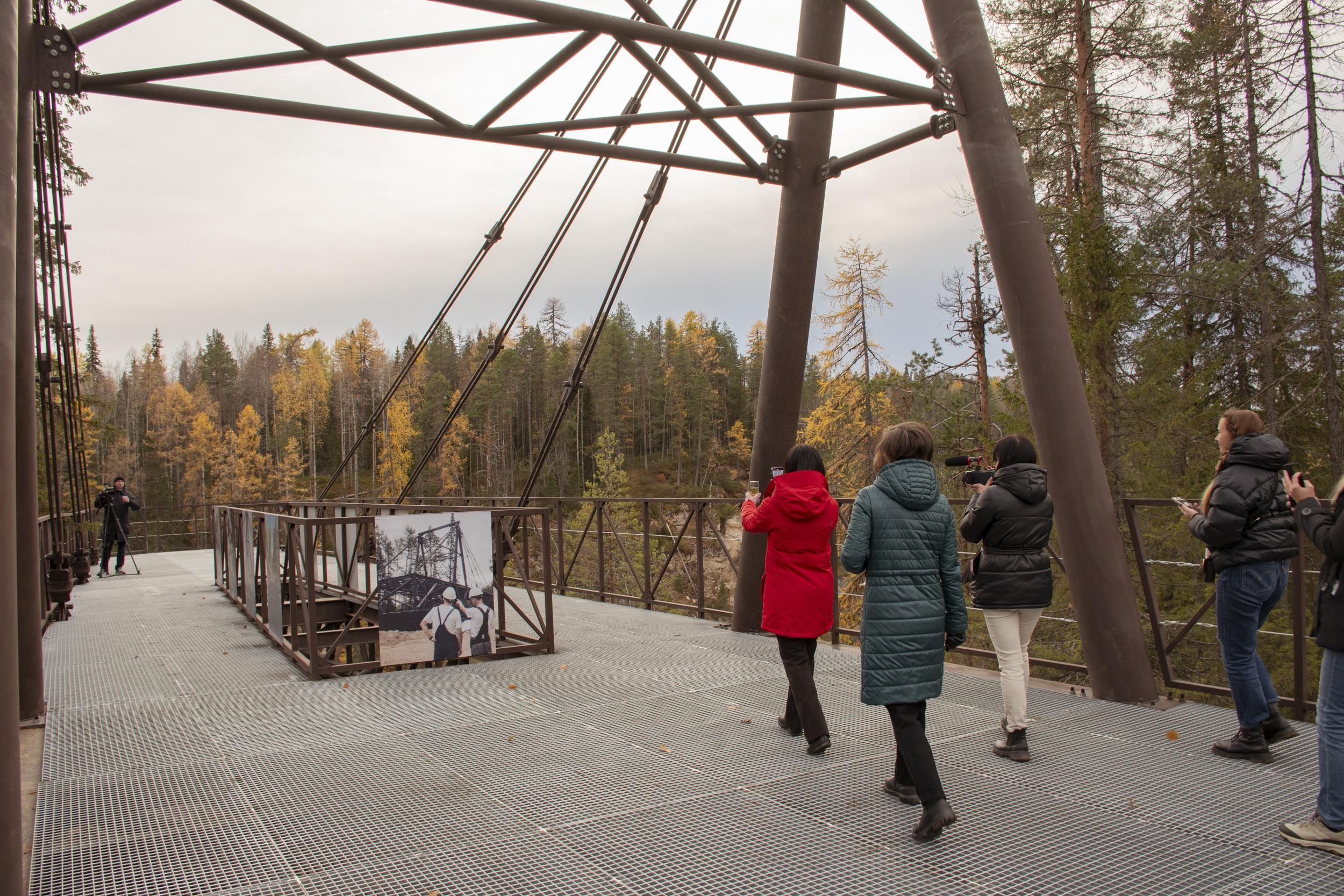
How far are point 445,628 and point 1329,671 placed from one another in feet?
17.2

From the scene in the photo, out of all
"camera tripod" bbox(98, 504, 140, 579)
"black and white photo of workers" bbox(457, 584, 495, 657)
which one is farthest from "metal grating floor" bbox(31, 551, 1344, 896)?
"camera tripod" bbox(98, 504, 140, 579)

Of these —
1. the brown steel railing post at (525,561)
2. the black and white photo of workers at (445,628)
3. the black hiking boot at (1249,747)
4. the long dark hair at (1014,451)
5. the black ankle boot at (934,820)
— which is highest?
the long dark hair at (1014,451)

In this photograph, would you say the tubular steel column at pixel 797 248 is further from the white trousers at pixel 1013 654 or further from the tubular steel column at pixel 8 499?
the tubular steel column at pixel 8 499

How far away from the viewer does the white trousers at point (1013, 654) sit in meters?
3.95

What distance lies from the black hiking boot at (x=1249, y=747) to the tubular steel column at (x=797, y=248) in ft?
11.4

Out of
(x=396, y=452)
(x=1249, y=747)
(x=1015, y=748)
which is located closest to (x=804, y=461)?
(x=1015, y=748)

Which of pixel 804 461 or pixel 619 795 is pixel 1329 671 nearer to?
pixel 804 461

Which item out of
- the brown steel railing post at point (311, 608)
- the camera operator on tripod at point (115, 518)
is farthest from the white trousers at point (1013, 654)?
the camera operator on tripod at point (115, 518)

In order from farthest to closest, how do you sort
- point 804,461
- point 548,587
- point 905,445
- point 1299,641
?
point 548,587 → point 1299,641 → point 804,461 → point 905,445

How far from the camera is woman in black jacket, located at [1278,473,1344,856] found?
2.82 metres

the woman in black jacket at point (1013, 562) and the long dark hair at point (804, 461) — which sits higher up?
the long dark hair at point (804, 461)

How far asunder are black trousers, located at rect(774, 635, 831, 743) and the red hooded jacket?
0.21ft

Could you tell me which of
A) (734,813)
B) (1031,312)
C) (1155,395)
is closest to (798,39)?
(1031,312)

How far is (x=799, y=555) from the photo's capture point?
405 cm
